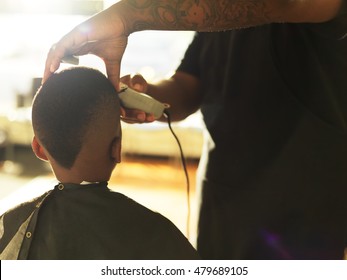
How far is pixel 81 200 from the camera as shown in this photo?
3.01 ft

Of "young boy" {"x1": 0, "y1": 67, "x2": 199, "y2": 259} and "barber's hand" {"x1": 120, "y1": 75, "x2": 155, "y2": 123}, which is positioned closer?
"young boy" {"x1": 0, "y1": 67, "x2": 199, "y2": 259}

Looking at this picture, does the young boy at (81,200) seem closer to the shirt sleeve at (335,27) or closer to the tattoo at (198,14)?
the tattoo at (198,14)

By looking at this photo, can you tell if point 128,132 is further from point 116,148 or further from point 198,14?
point 198,14

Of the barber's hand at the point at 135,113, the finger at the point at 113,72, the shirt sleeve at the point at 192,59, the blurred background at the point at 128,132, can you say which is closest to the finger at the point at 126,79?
the barber's hand at the point at 135,113

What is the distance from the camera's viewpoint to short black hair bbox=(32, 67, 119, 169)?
0.80 meters

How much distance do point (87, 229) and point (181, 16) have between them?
49cm

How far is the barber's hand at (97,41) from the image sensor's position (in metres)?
0.76

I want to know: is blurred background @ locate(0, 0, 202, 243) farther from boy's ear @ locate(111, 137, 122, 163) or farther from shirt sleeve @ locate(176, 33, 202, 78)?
boy's ear @ locate(111, 137, 122, 163)

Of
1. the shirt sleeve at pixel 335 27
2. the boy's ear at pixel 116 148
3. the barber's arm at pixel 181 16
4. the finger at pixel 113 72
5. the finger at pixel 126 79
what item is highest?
the barber's arm at pixel 181 16

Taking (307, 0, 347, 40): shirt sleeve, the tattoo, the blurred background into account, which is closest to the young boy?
the tattoo

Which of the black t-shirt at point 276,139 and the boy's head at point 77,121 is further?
the black t-shirt at point 276,139

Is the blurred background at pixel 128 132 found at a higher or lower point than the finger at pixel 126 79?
lower

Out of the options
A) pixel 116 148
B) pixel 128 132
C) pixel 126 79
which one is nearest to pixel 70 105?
pixel 116 148
